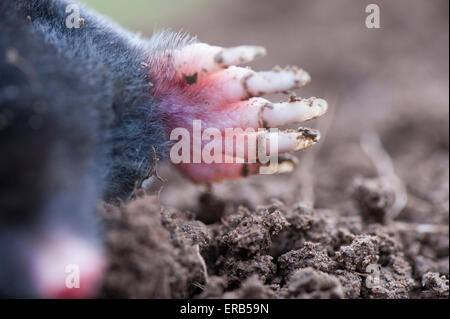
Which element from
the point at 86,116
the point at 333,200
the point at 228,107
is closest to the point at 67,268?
the point at 86,116

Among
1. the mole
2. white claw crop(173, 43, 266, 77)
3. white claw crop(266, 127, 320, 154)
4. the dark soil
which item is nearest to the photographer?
the mole

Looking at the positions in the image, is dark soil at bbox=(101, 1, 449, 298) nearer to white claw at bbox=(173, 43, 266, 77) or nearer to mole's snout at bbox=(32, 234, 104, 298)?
mole's snout at bbox=(32, 234, 104, 298)

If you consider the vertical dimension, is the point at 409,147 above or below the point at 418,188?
above

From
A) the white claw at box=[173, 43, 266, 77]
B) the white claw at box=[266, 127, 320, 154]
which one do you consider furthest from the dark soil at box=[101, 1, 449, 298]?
the white claw at box=[173, 43, 266, 77]

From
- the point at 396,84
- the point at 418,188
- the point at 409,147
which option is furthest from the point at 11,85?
the point at 396,84

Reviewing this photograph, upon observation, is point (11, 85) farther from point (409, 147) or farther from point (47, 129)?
point (409, 147)

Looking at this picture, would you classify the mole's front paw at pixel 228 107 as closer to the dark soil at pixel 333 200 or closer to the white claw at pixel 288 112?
the white claw at pixel 288 112

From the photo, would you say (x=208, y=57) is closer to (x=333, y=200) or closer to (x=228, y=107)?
(x=228, y=107)
